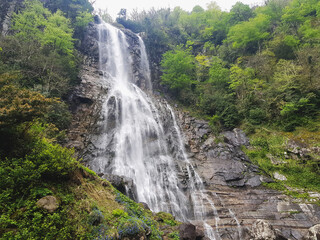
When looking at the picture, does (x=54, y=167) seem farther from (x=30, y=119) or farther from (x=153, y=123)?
(x=153, y=123)

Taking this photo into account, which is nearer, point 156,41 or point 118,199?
point 118,199

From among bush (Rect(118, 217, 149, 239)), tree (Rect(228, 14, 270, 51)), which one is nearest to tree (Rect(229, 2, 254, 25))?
tree (Rect(228, 14, 270, 51))

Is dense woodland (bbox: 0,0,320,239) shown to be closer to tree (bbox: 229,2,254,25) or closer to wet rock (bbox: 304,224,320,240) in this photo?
tree (bbox: 229,2,254,25)

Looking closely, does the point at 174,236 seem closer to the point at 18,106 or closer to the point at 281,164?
the point at 18,106

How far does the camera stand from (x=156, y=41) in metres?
31.0

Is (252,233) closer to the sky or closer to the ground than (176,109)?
closer to the ground

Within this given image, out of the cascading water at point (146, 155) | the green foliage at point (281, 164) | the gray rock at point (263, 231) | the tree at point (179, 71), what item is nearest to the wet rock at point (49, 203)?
the cascading water at point (146, 155)

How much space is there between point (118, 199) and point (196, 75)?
2027 centimetres

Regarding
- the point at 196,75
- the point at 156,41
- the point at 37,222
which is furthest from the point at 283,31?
the point at 37,222

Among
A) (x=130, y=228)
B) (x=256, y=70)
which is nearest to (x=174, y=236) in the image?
(x=130, y=228)

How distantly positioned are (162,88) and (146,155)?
13.5 metres

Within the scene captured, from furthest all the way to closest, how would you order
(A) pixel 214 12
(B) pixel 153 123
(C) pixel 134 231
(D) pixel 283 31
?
(A) pixel 214 12, (D) pixel 283 31, (B) pixel 153 123, (C) pixel 134 231

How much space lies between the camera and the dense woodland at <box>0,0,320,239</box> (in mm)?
4016

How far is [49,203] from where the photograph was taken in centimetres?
386
